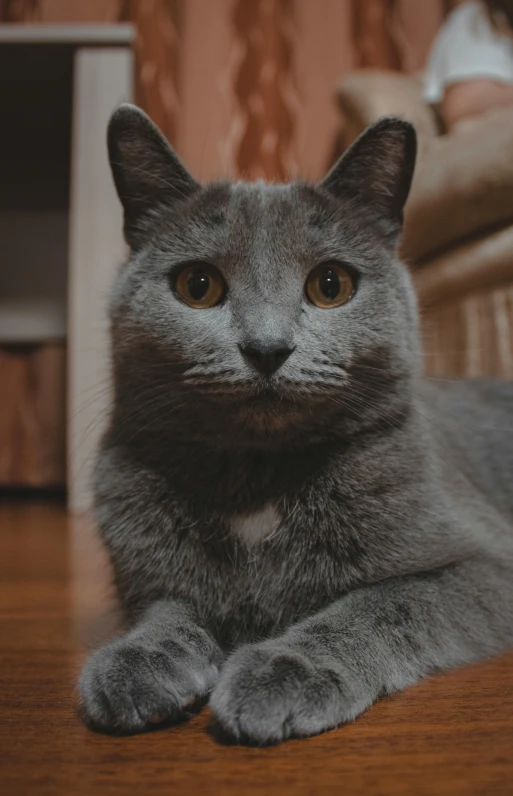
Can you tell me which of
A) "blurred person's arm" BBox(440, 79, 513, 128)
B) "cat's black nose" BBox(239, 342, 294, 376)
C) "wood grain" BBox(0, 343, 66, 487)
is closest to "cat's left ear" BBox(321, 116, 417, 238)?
"cat's black nose" BBox(239, 342, 294, 376)

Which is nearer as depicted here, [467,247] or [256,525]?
[256,525]

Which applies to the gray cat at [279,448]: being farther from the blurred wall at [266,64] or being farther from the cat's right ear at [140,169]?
the blurred wall at [266,64]

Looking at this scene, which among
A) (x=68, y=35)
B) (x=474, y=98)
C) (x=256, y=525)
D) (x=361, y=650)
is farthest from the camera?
(x=474, y=98)

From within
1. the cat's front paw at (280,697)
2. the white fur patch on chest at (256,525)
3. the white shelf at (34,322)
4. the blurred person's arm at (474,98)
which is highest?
the blurred person's arm at (474,98)

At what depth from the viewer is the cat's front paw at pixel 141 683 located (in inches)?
22.9

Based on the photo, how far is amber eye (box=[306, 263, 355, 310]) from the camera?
31.1 inches

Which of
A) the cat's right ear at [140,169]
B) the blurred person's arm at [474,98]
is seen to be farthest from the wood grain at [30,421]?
the cat's right ear at [140,169]

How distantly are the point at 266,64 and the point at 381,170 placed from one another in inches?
94.9

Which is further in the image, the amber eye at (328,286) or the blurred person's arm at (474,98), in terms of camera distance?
the blurred person's arm at (474,98)

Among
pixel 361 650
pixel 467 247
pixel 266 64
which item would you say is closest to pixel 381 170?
pixel 361 650

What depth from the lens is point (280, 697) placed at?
1.88 ft

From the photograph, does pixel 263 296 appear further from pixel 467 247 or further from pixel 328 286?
pixel 467 247

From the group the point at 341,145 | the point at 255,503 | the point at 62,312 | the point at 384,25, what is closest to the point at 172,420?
the point at 255,503

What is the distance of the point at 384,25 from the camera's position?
3.02m
